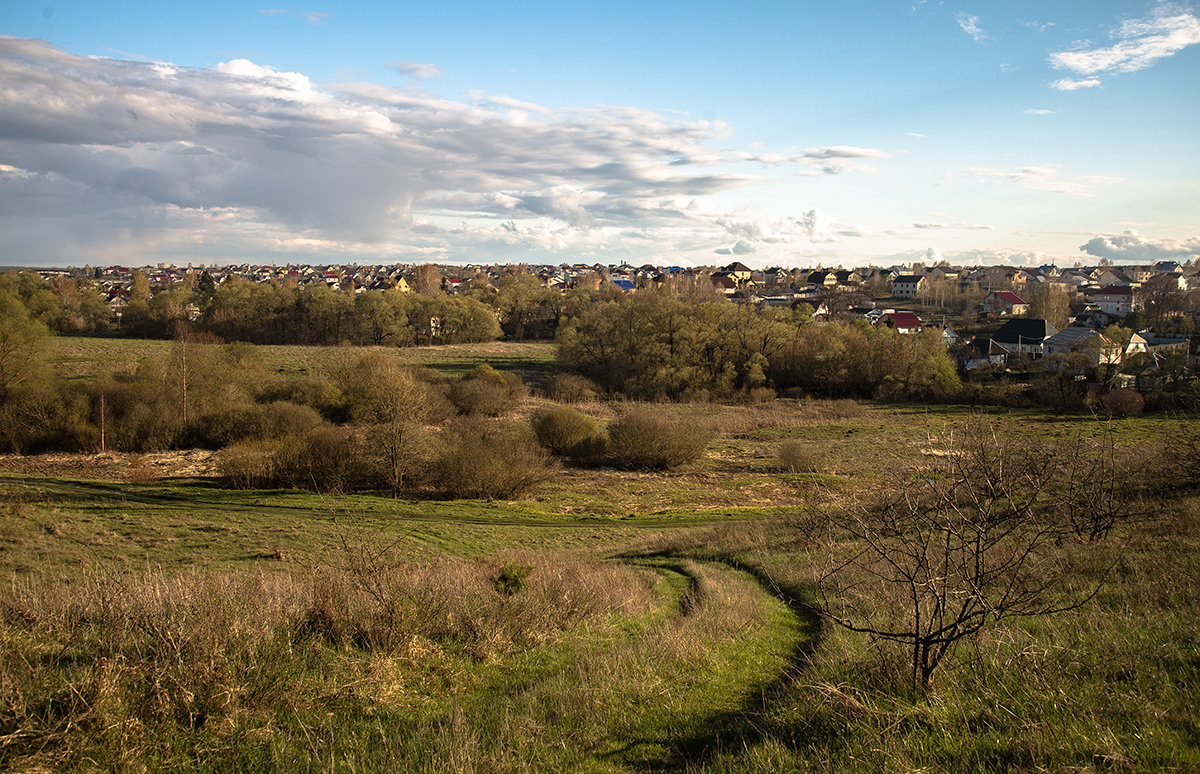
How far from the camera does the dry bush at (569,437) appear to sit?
38219mm

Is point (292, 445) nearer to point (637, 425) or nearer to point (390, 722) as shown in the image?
point (637, 425)

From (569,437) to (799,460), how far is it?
1322cm

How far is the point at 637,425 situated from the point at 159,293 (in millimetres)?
74875

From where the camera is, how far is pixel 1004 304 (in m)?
95.0

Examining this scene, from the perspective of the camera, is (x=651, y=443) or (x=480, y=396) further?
(x=480, y=396)

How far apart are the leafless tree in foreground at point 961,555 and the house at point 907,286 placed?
383 feet

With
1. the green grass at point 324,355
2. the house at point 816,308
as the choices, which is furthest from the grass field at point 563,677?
the house at point 816,308

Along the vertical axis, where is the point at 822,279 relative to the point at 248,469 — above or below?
above

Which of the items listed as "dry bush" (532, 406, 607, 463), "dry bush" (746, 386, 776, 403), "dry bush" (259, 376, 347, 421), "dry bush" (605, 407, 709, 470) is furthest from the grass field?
"dry bush" (746, 386, 776, 403)

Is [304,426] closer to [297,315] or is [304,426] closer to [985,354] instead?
[297,315]

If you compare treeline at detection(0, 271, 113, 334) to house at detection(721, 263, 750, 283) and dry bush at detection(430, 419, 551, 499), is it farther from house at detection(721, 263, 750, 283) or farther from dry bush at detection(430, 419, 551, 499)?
house at detection(721, 263, 750, 283)

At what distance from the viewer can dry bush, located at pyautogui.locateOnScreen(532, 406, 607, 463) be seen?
38219 mm

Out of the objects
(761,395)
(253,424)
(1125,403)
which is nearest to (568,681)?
(253,424)

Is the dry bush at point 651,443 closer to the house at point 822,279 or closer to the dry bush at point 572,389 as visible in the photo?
the dry bush at point 572,389
